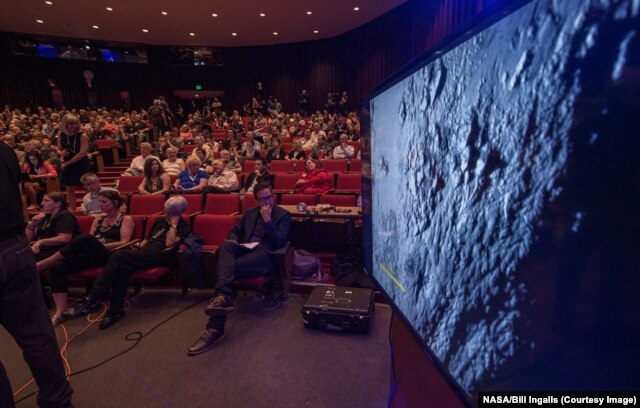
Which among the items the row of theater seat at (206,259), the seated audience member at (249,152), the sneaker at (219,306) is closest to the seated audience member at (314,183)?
the row of theater seat at (206,259)

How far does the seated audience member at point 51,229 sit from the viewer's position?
8.45 ft

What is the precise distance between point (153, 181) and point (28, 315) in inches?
123

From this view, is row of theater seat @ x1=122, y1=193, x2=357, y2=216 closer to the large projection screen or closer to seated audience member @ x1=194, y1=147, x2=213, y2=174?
seated audience member @ x1=194, y1=147, x2=213, y2=174

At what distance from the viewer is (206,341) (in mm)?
2076

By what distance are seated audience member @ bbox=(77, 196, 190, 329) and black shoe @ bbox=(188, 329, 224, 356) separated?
907 millimetres

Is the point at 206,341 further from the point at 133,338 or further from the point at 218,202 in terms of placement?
the point at 218,202

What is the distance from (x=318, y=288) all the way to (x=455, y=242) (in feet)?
A: 6.61

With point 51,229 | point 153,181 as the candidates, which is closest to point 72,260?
point 51,229

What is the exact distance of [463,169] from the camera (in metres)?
0.58

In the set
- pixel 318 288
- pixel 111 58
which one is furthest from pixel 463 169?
pixel 111 58

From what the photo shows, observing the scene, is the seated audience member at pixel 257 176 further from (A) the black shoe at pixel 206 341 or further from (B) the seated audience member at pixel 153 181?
(A) the black shoe at pixel 206 341

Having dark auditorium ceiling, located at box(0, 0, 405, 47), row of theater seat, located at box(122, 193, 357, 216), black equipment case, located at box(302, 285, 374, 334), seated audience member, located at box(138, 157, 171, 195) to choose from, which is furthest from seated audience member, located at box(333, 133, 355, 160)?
dark auditorium ceiling, located at box(0, 0, 405, 47)

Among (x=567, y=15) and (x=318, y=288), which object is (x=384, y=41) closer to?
(x=318, y=288)

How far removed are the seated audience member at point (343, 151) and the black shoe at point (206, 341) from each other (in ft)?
15.9
